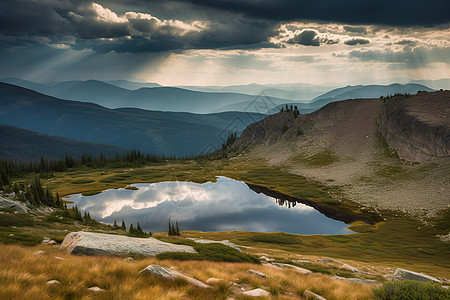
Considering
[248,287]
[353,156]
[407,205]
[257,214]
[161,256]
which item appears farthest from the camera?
Result: [353,156]

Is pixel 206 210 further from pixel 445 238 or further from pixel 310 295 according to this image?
pixel 310 295

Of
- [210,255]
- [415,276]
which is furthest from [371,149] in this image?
[210,255]

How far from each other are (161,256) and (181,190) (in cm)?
8779

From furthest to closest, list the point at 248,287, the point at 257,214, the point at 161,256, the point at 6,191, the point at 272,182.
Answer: the point at 272,182
the point at 257,214
the point at 6,191
the point at 161,256
the point at 248,287

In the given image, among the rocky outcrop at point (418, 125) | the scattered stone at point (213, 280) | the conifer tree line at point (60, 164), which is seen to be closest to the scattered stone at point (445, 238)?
the rocky outcrop at point (418, 125)

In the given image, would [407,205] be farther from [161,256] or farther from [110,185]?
[110,185]

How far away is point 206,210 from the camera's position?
73750 mm

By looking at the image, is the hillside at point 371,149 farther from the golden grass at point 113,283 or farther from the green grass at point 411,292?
the golden grass at point 113,283

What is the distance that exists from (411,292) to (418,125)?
112286 millimetres

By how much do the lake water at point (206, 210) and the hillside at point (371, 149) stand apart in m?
21.5

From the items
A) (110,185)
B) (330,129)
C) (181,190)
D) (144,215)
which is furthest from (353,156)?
(110,185)

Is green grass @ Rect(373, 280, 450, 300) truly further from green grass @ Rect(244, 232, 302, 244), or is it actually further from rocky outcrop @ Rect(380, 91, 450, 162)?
rocky outcrop @ Rect(380, 91, 450, 162)

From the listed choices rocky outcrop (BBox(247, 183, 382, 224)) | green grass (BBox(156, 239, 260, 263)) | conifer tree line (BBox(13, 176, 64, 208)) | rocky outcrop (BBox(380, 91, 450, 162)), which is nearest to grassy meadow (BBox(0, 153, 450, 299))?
green grass (BBox(156, 239, 260, 263))

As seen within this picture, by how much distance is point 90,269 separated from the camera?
988cm
